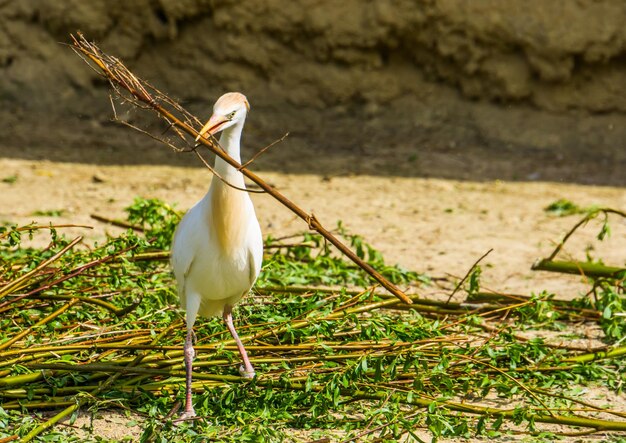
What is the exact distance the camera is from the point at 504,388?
4.39 meters

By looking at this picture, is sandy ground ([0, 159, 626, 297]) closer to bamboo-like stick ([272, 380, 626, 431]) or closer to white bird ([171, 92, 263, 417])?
bamboo-like stick ([272, 380, 626, 431])

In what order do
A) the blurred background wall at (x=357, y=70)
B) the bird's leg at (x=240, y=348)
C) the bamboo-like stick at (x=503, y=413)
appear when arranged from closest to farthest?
the bamboo-like stick at (x=503, y=413), the bird's leg at (x=240, y=348), the blurred background wall at (x=357, y=70)

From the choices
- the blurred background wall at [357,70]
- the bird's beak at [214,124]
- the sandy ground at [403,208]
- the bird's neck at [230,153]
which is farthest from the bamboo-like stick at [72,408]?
the blurred background wall at [357,70]

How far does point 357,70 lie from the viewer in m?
10.4

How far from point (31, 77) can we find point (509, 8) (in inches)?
193

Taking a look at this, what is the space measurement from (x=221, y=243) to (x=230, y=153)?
0.38 meters

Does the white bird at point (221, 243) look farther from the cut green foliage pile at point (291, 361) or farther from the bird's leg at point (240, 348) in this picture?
the cut green foliage pile at point (291, 361)

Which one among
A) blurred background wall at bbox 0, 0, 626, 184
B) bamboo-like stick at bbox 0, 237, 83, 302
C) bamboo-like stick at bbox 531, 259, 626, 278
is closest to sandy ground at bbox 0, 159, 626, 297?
bamboo-like stick at bbox 531, 259, 626, 278

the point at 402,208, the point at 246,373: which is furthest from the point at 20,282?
the point at 402,208

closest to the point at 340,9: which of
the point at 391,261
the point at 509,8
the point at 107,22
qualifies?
the point at 509,8

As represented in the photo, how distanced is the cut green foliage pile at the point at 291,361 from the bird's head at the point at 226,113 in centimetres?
107

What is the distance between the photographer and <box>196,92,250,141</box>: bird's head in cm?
388

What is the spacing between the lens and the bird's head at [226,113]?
Result: 388 centimetres

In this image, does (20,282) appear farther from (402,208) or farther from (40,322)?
(402,208)
